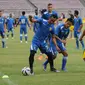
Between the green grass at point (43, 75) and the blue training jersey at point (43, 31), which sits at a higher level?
the blue training jersey at point (43, 31)

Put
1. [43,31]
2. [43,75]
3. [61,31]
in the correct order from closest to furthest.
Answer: [43,75] → [43,31] → [61,31]

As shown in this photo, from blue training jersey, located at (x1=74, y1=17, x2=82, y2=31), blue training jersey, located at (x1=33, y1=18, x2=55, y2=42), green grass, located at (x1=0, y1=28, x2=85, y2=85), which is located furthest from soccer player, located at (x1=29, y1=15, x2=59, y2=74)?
blue training jersey, located at (x1=74, y1=17, x2=82, y2=31)

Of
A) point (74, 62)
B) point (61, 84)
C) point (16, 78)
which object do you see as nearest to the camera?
point (61, 84)

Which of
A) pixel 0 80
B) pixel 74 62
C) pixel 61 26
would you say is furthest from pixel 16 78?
pixel 74 62

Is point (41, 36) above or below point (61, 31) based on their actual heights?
above

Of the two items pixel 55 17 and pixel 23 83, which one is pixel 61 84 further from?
pixel 55 17

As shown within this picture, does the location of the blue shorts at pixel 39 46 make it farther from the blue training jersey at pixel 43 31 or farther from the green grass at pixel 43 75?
the green grass at pixel 43 75

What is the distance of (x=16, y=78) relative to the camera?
12.2 m

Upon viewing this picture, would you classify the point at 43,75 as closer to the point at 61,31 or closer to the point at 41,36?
the point at 41,36

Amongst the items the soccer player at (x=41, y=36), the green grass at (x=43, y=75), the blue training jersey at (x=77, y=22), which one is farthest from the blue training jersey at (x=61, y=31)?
the blue training jersey at (x=77, y=22)

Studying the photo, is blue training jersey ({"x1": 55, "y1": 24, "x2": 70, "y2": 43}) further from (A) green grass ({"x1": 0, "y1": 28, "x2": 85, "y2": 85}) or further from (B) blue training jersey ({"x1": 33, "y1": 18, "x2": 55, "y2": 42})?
(A) green grass ({"x1": 0, "y1": 28, "x2": 85, "y2": 85})

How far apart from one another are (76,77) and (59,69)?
86.1 inches

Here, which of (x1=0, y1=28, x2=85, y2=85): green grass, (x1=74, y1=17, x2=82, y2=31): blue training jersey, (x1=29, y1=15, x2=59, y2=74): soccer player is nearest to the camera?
(x1=0, y1=28, x2=85, y2=85): green grass

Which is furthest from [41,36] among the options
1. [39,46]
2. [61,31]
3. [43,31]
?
[61,31]
